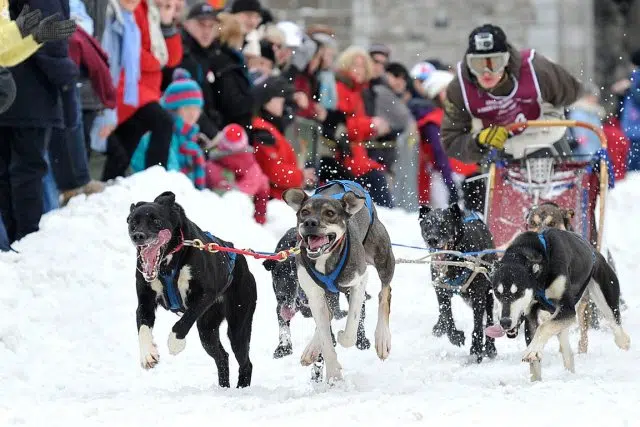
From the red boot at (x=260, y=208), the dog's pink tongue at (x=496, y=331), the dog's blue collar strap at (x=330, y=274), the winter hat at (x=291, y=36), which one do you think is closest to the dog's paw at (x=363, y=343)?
the dog's blue collar strap at (x=330, y=274)

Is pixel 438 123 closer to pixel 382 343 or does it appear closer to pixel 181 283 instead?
pixel 382 343

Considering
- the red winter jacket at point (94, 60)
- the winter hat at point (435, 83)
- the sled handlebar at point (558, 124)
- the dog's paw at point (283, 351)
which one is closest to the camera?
the dog's paw at point (283, 351)

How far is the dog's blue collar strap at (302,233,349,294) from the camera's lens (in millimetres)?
6449

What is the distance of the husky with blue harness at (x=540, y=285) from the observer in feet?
21.2

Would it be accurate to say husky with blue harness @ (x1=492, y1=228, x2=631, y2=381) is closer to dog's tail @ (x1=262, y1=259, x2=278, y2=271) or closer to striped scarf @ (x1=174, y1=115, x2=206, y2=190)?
dog's tail @ (x1=262, y1=259, x2=278, y2=271)

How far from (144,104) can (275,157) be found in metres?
1.68

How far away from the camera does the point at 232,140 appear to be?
11.1 meters

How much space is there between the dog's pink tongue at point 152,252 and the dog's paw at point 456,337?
264cm

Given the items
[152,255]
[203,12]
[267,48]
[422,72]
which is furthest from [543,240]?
[422,72]

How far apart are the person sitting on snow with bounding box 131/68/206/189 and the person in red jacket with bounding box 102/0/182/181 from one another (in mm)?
182

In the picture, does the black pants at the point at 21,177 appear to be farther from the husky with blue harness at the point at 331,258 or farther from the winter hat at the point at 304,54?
the winter hat at the point at 304,54

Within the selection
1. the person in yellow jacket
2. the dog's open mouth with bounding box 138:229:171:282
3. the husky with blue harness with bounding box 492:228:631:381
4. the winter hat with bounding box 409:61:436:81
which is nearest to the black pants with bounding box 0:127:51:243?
the person in yellow jacket

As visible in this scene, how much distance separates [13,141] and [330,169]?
437cm

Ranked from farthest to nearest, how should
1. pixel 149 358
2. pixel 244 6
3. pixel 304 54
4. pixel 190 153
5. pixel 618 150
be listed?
pixel 618 150 < pixel 304 54 < pixel 244 6 < pixel 190 153 < pixel 149 358
